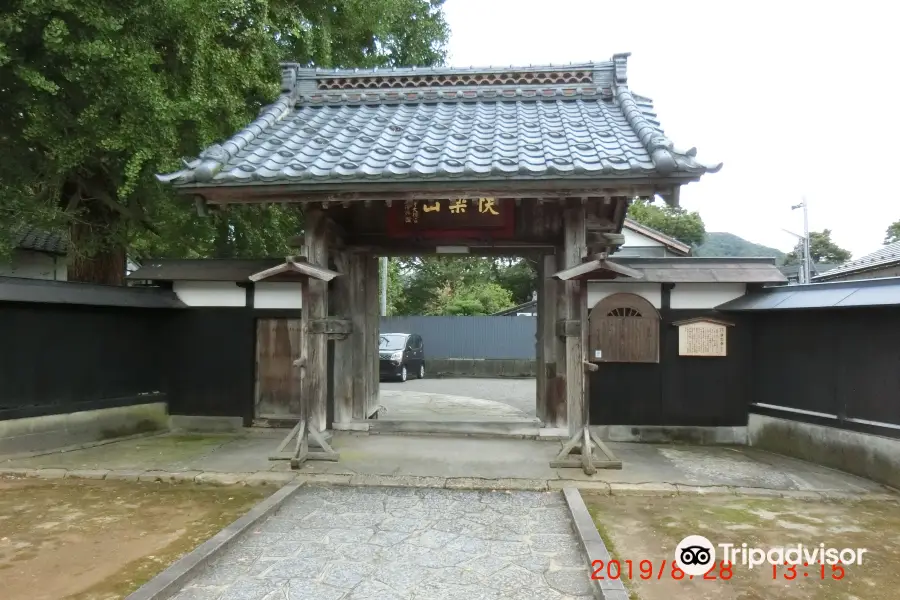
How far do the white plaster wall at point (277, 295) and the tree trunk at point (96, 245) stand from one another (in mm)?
3148

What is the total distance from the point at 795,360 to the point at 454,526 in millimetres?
5627

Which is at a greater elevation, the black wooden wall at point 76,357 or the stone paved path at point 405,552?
the black wooden wall at point 76,357

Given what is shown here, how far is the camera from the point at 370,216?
8352mm

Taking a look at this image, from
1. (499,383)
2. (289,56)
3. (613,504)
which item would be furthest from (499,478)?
(499,383)

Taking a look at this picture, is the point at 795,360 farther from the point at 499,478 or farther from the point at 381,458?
the point at 381,458

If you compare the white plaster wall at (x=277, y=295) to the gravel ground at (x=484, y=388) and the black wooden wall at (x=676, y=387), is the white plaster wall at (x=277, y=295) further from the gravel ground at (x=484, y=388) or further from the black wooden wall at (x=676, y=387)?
the gravel ground at (x=484, y=388)

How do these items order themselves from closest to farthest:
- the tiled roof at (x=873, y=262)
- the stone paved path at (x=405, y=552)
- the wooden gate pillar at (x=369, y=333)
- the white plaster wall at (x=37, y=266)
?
1. the stone paved path at (x=405, y=552)
2. the wooden gate pillar at (x=369, y=333)
3. the white plaster wall at (x=37, y=266)
4. the tiled roof at (x=873, y=262)

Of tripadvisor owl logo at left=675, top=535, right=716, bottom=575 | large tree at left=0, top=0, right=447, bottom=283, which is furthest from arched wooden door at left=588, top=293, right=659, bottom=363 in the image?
large tree at left=0, top=0, right=447, bottom=283

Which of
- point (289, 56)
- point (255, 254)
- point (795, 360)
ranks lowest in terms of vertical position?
point (795, 360)

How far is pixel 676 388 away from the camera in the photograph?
8562 mm

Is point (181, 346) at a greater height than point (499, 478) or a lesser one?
greater

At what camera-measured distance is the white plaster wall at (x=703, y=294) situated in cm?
859

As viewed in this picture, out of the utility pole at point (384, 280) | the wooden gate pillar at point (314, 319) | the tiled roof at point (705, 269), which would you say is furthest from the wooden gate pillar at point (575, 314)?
the utility pole at point (384, 280)
